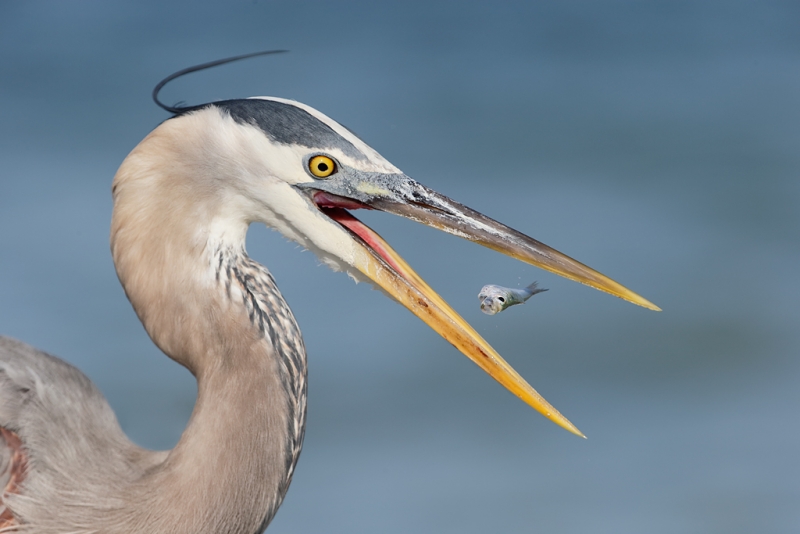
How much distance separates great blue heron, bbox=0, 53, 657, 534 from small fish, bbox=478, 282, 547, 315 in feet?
1.20

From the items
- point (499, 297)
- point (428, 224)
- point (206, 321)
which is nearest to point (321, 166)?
point (428, 224)

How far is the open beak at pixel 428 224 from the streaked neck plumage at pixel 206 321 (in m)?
0.18

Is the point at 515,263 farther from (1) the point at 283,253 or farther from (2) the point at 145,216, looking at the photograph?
(2) the point at 145,216

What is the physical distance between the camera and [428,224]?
1.78 meters

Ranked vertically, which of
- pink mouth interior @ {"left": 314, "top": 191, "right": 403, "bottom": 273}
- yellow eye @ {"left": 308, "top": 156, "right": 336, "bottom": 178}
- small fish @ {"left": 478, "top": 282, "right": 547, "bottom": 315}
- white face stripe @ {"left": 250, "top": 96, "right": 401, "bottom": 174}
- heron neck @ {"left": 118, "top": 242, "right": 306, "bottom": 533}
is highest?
small fish @ {"left": 478, "top": 282, "right": 547, "bottom": 315}

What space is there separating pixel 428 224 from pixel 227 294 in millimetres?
388

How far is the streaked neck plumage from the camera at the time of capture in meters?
1.73

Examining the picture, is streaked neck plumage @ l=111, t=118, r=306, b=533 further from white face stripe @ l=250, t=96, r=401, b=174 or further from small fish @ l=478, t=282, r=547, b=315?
small fish @ l=478, t=282, r=547, b=315

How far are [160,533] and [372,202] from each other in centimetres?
72

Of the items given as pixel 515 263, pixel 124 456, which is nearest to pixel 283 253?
pixel 515 263

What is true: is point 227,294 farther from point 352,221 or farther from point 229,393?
point 352,221

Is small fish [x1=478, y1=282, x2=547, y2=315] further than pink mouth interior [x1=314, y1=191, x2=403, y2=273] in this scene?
Yes

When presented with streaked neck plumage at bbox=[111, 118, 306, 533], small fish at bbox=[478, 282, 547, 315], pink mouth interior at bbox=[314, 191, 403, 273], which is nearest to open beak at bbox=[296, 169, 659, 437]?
pink mouth interior at bbox=[314, 191, 403, 273]

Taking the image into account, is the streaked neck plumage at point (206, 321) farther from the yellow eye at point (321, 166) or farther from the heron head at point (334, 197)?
the yellow eye at point (321, 166)
